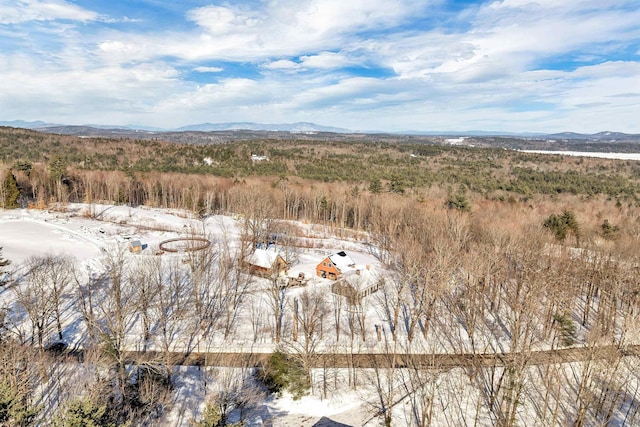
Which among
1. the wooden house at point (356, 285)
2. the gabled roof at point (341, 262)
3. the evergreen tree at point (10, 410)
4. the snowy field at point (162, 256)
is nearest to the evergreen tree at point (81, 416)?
the evergreen tree at point (10, 410)

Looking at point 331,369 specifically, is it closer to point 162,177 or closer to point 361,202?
point 361,202

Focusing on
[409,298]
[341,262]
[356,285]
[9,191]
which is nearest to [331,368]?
[356,285]

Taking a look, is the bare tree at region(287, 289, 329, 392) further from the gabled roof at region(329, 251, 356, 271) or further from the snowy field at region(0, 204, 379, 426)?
the gabled roof at region(329, 251, 356, 271)

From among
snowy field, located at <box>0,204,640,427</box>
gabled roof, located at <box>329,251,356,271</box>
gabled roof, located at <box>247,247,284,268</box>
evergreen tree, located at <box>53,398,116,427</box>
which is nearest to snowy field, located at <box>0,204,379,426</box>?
snowy field, located at <box>0,204,640,427</box>

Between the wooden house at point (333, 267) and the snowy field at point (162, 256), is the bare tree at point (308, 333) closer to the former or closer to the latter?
the snowy field at point (162, 256)

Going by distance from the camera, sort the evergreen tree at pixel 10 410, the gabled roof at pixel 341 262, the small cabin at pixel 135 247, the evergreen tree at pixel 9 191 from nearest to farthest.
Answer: the evergreen tree at pixel 10 410 → the gabled roof at pixel 341 262 → the small cabin at pixel 135 247 → the evergreen tree at pixel 9 191

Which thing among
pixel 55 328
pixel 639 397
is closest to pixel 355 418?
pixel 639 397

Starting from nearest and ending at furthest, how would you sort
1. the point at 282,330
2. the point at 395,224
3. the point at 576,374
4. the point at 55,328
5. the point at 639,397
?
the point at 639,397 → the point at 576,374 → the point at 55,328 → the point at 282,330 → the point at 395,224
